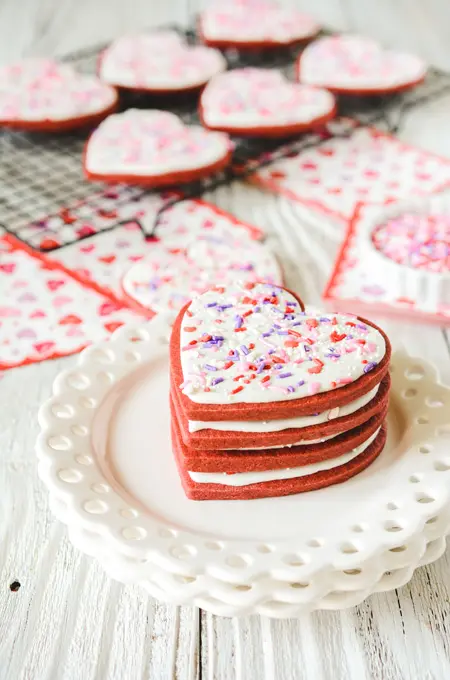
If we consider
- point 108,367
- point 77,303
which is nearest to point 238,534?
point 108,367

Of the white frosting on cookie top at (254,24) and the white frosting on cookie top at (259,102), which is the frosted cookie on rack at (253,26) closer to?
the white frosting on cookie top at (254,24)

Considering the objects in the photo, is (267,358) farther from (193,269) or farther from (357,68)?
(357,68)

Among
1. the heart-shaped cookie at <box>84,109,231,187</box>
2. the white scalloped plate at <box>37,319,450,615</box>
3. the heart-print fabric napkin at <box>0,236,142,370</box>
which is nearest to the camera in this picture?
the white scalloped plate at <box>37,319,450,615</box>

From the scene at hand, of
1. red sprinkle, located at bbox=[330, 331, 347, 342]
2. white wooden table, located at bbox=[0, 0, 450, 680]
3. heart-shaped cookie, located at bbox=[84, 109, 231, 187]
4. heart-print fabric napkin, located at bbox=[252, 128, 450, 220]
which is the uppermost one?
red sprinkle, located at bbox=[330, 331, 347, 342]

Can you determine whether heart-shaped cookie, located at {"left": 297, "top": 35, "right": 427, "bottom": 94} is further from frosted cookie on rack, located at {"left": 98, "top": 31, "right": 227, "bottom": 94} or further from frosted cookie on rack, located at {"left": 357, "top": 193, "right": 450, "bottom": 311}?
frosted cookie on rack, located at {"left": 357, "top": 193, "right": 450, "bottom": 311}

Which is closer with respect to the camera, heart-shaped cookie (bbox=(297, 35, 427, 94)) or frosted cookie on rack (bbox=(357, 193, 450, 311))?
frosted cookie on rack (bbox=(357, 193, 450, 311))

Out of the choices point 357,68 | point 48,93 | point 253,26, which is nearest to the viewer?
point 48,93

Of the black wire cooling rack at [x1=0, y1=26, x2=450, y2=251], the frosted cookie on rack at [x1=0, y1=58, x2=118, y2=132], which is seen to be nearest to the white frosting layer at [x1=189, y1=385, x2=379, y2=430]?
the black wire cooling rack at [x1=0, y1=26, x2=450, y2=251]

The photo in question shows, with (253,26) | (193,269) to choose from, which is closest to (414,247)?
(193,269)
